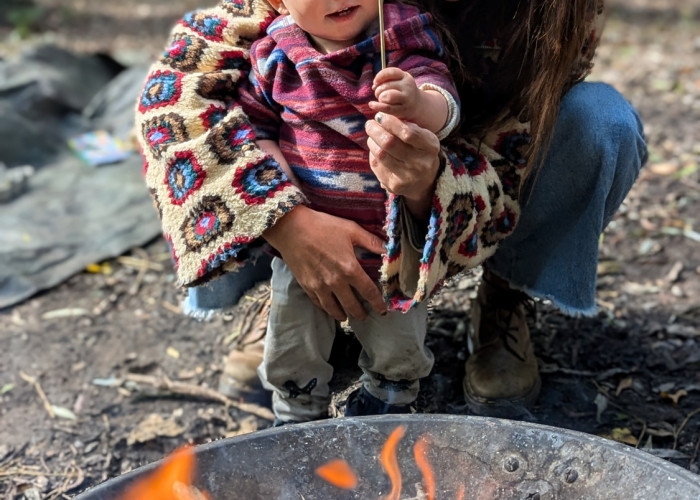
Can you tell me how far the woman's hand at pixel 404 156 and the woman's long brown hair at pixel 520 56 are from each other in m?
0.34

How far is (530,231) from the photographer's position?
6.39ft

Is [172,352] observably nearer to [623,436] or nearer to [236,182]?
[236,182]

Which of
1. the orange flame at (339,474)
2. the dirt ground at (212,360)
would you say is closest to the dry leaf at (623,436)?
the dirt ground at (212,360)

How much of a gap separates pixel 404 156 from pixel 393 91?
148mm

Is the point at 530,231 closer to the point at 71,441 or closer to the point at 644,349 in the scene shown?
the point at 644,349

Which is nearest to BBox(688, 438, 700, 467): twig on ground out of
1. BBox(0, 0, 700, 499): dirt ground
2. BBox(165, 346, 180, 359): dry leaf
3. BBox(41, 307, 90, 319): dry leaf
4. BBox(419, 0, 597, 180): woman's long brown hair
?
BBox(0, 0, 700, 499): dirt ground

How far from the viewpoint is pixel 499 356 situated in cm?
209

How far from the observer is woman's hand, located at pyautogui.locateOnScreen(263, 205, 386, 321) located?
156 cm

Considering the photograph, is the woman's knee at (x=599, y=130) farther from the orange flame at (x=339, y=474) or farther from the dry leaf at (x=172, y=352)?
the dry leaf at (x=172, y=352)

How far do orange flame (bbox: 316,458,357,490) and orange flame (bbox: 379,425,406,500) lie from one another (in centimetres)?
5

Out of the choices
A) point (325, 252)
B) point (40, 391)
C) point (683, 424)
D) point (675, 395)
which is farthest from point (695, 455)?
point (40, 391)

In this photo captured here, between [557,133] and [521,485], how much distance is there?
90 cm

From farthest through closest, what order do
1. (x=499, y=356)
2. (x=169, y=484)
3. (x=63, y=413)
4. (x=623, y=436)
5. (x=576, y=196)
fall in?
(x=63, y=413)
(x=499, y=356)
(x=623, y=436)
(x=576, y=196)
(x=169, y=484)

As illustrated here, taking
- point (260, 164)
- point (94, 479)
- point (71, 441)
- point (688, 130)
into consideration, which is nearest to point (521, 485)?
point (260, 164)
